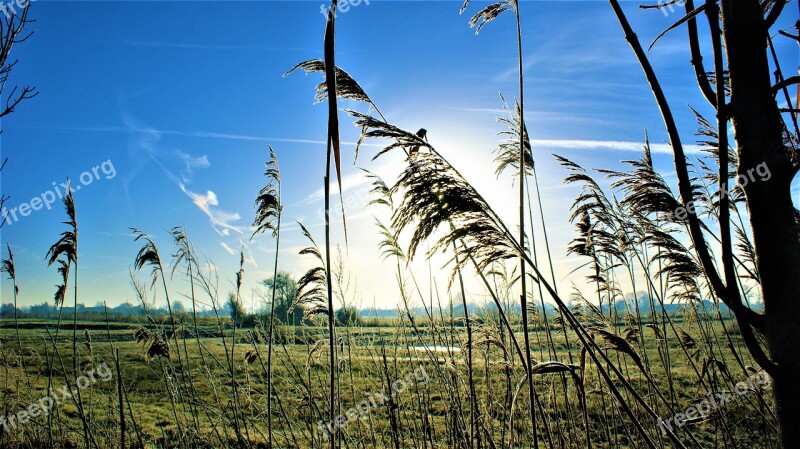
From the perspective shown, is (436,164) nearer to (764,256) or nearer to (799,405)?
(764,256)

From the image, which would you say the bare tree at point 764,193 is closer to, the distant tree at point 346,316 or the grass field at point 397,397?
the grass field at point 397,397

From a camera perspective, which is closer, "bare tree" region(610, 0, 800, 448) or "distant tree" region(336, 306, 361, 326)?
"bare tree" region(610, 0, 800, 448)

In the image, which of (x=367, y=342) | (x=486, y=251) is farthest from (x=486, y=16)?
(x=367, y=342)

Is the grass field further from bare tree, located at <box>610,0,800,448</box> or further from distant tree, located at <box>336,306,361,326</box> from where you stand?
bare tree, located at <box>610,0,800,448</box>

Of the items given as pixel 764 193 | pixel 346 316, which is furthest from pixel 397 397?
pixel 764 193

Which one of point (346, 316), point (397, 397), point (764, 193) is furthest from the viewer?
point (346, 316)

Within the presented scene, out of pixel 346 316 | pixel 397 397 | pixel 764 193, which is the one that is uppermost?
pixel 764 193

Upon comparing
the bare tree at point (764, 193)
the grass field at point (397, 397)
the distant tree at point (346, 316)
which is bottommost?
the grass field at point (397, 397)

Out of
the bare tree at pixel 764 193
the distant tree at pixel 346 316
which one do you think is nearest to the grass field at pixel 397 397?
the distant tree at pixel 346 316

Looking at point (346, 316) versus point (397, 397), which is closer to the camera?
point (397, 397)

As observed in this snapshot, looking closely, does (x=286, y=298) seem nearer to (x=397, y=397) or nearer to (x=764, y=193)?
(x=397, y=397)

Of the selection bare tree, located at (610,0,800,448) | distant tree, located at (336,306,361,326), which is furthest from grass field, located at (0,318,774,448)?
bare tree, located at (610,0,800,448)

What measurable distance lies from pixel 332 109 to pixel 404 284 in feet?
12.4

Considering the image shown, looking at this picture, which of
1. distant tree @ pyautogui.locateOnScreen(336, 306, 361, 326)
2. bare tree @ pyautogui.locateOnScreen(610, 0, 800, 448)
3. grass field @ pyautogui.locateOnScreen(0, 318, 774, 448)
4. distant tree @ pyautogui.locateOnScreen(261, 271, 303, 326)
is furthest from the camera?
distant tree @ pyautogui.locateOnScreen(336, 306, 361, 326)
